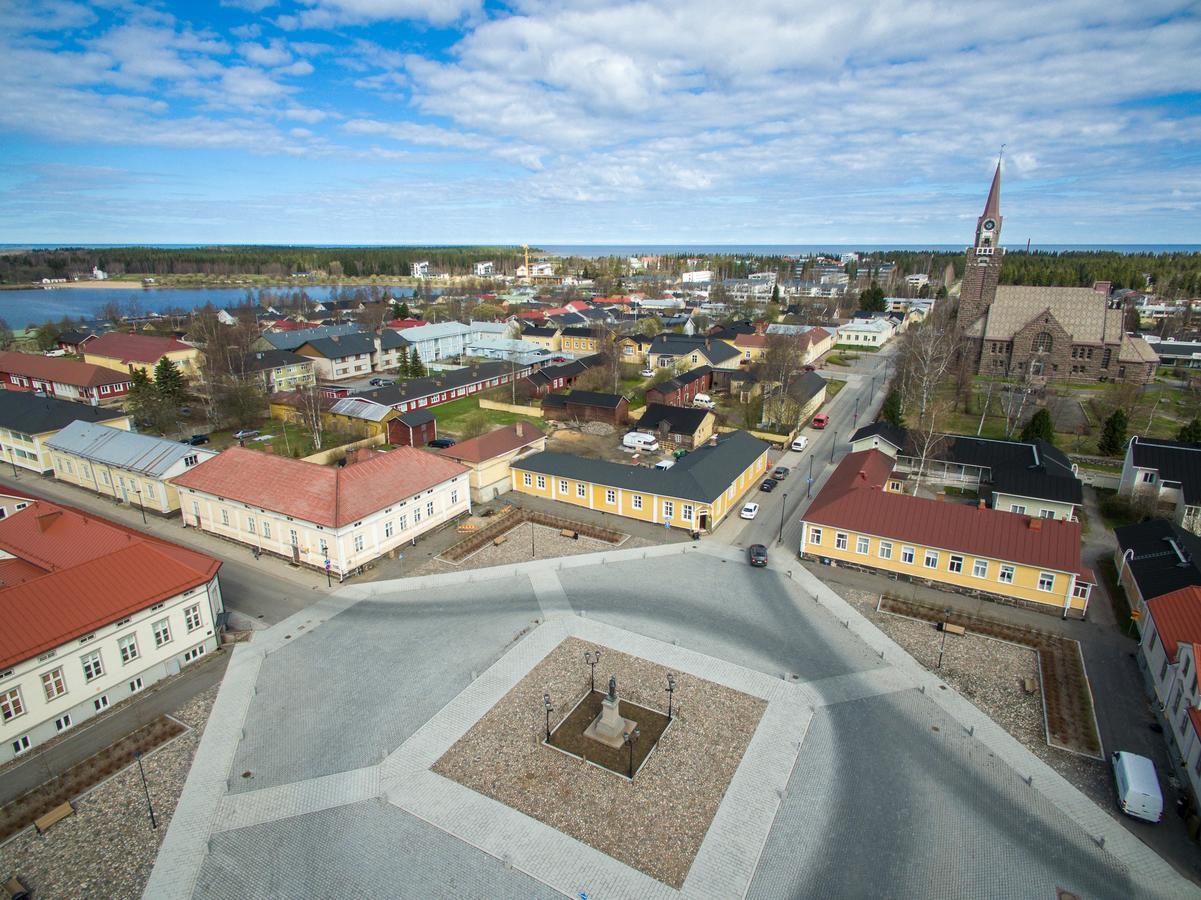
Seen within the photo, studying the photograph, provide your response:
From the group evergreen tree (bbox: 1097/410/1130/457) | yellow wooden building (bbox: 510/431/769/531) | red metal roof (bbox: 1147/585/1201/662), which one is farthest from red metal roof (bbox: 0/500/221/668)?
evergreen tree (bbox: 1097/410/1130/457)

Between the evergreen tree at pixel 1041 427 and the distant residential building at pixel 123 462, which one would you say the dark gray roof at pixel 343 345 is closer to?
the distant residential building at pixel 123 462

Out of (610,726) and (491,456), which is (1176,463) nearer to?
(610,726)

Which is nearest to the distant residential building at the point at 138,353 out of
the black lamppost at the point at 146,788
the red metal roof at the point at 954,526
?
the black lamppost at the point at 146,788

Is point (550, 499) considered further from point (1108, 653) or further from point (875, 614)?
point (1108, 653)

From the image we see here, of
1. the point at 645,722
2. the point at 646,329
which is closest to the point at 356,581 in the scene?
the point at 645,722

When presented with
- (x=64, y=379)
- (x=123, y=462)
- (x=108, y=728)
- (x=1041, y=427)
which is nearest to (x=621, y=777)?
(x=108, y=728)

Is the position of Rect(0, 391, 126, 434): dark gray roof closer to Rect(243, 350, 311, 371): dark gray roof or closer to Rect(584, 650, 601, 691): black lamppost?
Rect(243, 350, 311, 371): dark gray roof
